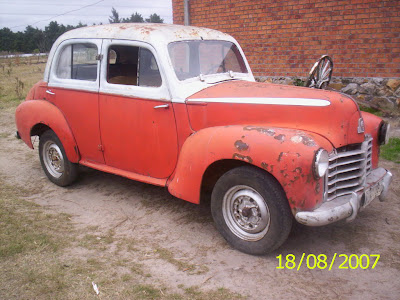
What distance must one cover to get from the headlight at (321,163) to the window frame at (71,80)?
97.7 inches

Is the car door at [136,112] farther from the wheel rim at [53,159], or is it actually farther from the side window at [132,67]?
the wheel rim at [53,159]

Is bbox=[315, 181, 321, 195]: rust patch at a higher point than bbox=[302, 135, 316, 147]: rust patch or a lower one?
lower

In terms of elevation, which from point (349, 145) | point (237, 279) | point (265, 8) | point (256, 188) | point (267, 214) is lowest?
point (237, 279)

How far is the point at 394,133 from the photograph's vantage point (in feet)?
20.9

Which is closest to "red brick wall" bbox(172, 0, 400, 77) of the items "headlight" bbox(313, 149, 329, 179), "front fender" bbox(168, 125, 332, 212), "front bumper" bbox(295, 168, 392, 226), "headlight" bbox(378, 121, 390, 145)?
"headlight" bbox(378, 121, 390, 145)

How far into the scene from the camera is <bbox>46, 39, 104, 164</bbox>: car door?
4285mm

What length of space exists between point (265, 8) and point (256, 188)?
19.0ft

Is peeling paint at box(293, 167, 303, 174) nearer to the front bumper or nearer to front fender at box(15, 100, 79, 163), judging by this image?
the front bumper

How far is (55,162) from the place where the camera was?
5.02m

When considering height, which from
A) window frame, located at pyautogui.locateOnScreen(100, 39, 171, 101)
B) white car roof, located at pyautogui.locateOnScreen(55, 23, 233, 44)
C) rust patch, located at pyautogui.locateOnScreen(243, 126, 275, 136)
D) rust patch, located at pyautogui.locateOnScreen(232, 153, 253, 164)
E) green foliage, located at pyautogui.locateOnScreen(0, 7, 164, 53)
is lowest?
rust patch, located at pyautogui.locateOnScreen(232, 153, 253, 164)

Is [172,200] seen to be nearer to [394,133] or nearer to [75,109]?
[75,109]

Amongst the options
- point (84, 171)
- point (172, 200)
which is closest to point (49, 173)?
point (84, 171)

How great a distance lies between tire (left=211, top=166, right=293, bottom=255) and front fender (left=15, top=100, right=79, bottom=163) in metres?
2.08

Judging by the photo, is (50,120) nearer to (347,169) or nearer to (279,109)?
(279,109)
